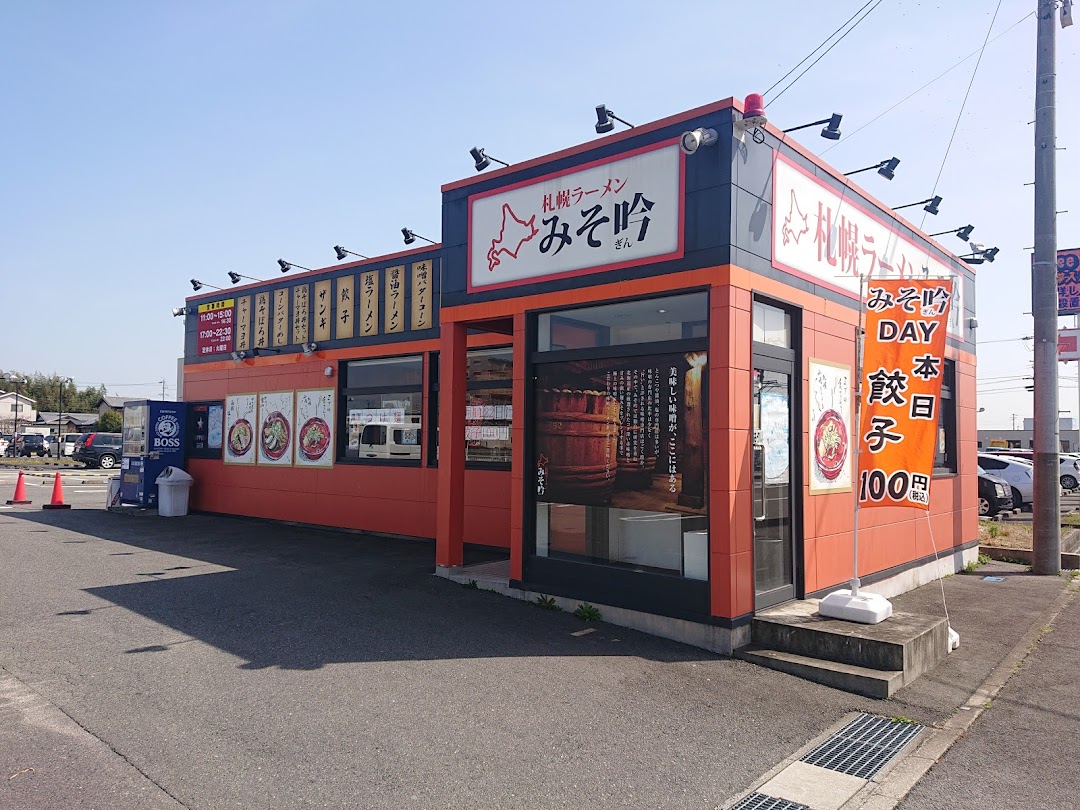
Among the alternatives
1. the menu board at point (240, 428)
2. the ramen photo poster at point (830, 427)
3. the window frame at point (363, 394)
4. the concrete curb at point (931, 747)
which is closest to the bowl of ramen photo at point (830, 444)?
the ramen photo poster at point (830, 427)

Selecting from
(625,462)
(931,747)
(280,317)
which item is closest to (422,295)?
(280,317)

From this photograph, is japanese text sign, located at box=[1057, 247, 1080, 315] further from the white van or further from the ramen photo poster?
the white van

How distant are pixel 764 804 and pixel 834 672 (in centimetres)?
218

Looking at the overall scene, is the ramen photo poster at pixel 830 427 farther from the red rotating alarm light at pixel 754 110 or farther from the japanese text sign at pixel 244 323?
the japanese text sign at pixel 244 323

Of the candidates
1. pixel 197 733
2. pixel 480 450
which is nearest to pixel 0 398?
pixel 480 450

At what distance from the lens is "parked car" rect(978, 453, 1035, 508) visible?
62.1ft

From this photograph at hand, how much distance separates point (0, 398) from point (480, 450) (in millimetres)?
80033

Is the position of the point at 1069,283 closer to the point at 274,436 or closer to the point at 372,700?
the point at 372,700

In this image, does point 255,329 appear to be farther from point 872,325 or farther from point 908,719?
point 908,719

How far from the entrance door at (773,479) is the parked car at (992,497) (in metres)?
12.8

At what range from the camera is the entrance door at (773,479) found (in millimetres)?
6992

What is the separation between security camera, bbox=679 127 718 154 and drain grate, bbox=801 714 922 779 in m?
4.66

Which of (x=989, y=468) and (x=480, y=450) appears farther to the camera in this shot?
(x=989, y=468)

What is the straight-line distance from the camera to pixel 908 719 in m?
5.18
